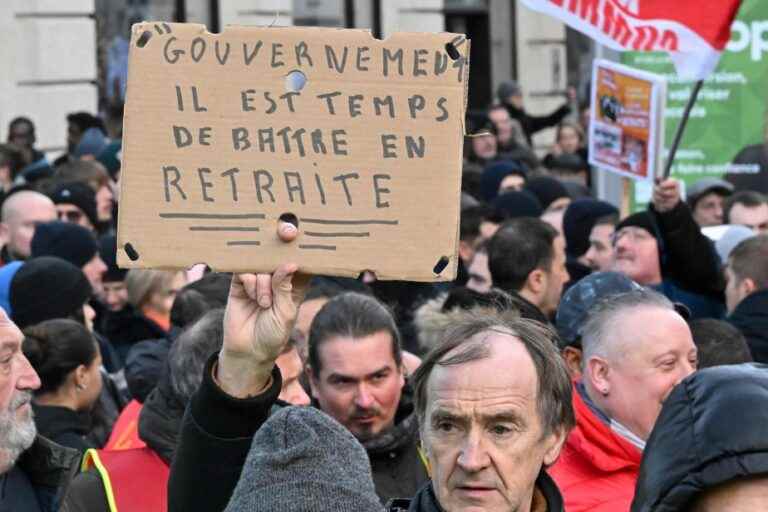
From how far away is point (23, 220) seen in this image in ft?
31.3

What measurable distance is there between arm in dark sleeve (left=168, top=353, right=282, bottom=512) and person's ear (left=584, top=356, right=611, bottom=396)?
57.0 inches

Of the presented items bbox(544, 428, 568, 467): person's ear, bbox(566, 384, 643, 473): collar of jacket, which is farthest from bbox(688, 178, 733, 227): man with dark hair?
bbox(544, 428, 568, 467): person's ear

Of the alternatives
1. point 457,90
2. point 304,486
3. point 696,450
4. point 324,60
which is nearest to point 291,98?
point 324,60

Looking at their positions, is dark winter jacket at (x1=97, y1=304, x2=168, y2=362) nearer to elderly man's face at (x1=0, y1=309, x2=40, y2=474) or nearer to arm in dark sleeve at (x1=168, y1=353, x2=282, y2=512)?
elderly man's face at (x1=0, y1=309, x2=40, y2=474)

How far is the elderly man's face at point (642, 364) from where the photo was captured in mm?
4496

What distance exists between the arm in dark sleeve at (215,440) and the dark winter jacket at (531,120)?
16073 millimetres

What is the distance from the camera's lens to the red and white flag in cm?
774

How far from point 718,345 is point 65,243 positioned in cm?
424

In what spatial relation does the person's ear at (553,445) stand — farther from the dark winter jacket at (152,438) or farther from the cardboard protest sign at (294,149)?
the dark winter jacket at (152,438)

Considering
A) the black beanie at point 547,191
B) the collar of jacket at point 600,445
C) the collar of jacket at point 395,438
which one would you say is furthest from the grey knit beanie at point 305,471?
the black beanie at point 547,191

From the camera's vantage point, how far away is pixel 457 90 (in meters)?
3.27

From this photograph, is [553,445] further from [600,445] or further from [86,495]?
[86,495]

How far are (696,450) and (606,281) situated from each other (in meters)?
3.38

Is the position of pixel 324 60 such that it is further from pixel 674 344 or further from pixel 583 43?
pixel 583 43
